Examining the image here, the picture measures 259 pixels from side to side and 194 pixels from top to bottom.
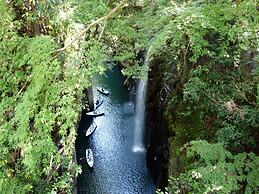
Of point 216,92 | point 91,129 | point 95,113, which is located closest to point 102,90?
point 95,113

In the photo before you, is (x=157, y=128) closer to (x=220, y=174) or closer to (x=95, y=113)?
(x=95, y=113)

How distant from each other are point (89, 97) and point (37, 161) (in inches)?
424

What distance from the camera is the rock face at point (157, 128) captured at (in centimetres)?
1059

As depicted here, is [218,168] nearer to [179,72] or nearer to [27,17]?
[179,72]

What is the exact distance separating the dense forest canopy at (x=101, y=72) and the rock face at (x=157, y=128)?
7.58 ft

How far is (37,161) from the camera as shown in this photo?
559 cm

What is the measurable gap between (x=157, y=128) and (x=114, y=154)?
A: 3309 mm

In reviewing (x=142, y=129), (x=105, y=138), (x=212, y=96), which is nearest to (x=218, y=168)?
(x=212, y=96)

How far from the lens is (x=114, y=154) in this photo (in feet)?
45.6

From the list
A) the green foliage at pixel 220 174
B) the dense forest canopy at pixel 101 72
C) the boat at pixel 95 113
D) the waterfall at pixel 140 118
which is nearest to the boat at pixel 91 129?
the boat at pixel 95 113

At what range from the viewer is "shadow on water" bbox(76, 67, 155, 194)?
1200 centimetres

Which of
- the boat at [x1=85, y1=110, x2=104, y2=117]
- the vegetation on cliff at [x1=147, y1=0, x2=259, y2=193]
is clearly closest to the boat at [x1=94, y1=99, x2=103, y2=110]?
the boat at [x1=85, y1=110, x2=104, y2=117]

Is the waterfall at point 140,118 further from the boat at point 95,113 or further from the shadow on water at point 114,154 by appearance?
the boat at point 95,113

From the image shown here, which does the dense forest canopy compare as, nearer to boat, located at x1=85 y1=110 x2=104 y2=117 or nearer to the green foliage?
the green foliage
